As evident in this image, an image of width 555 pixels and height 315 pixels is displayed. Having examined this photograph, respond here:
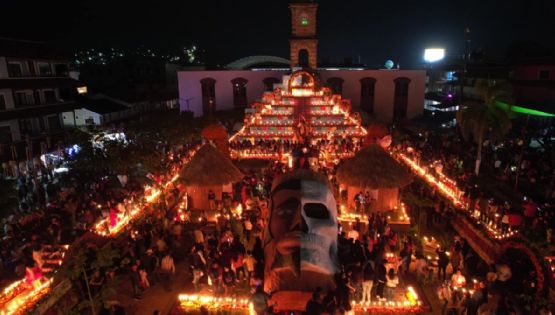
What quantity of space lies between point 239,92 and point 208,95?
3464 mm

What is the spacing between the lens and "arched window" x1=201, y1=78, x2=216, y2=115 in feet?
143

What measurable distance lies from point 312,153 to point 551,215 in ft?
41.8

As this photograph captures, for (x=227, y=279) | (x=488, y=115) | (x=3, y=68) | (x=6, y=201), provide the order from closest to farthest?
(x=227, y=279)
(x=6, y=201)
(x=488, y=115)
(x=3, y=68)

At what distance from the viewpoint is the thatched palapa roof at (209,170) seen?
61.5ft

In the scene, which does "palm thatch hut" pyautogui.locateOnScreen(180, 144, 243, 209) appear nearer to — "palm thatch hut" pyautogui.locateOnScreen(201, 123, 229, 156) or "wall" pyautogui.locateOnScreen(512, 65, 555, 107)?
"palm thatch hut" pyautogui.locateOnScreen(201, 123, 229, 156)

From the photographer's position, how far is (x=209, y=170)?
62.1 ft

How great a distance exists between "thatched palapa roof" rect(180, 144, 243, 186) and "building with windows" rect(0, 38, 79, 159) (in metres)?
12.0

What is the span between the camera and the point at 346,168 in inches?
749

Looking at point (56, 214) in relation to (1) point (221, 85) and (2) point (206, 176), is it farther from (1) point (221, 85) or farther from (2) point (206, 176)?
(1) point (221, 85)

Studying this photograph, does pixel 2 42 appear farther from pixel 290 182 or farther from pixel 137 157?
pixel 290 182

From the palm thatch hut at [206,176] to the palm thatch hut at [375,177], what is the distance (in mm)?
5396

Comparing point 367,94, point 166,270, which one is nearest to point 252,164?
point 166,270

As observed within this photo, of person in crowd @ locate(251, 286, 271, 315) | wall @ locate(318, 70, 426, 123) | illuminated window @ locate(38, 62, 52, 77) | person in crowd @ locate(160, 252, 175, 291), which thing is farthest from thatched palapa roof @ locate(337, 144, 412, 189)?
illuminated window @ locate(38, 62, 52, 77)

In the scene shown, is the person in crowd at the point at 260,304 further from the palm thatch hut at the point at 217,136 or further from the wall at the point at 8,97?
the wall at the point at 8,97
